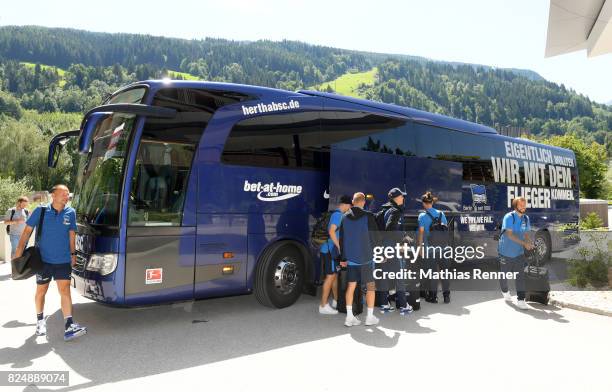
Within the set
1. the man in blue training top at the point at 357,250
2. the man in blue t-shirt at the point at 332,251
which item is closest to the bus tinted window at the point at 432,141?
the man in blue t-shirt at the point at 332,251

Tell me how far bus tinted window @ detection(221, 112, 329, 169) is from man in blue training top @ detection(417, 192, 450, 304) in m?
1.80

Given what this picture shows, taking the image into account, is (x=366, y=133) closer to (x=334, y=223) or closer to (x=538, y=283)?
(x=334, y=223)

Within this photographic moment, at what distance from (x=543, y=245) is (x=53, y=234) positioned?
12174 mm

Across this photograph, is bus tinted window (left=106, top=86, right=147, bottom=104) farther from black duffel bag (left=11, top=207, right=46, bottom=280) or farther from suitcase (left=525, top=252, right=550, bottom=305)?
suitcase (left=525, top=252, right=550, bottom=305)

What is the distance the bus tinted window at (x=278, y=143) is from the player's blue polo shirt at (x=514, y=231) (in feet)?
10.2

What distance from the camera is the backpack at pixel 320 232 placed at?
7.84 m

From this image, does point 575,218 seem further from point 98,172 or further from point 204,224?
point 98,172

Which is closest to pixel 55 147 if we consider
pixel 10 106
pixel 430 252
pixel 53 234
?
pixel 53 234

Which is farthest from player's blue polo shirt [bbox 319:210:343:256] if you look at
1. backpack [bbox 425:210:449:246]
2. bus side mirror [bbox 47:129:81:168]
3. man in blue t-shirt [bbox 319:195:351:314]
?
bus side mirror [bbox 47:129:81:168]

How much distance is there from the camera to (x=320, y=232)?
790cm

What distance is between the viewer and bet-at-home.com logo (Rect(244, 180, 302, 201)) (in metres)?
7.34

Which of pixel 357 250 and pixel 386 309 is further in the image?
pixel 386 309

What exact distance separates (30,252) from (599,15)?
41.4 ft

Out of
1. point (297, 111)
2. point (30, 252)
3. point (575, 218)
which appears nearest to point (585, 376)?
point (297, 111)
